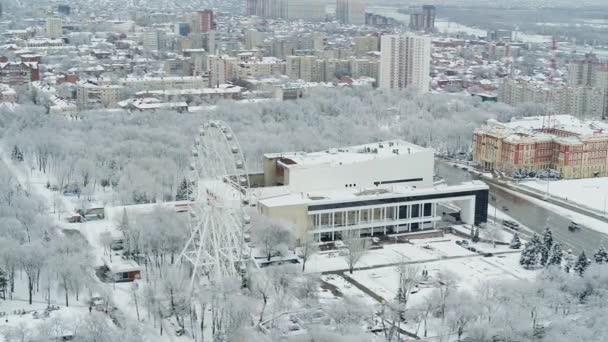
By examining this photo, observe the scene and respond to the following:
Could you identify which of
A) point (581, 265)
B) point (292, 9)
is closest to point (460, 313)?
point (581, 265)

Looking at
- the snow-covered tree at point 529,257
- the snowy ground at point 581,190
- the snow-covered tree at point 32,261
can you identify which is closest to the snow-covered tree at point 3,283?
the snow-covered tree at point 32,261

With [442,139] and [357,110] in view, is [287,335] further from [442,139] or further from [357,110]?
[357,110]

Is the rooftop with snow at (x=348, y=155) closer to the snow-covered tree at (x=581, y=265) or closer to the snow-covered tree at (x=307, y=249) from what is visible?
the snow-covered tree at (x=307, y=249)

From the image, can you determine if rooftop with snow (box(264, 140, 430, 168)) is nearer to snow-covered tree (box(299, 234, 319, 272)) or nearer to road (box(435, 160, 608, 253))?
snow-covered tree (box(299, 234, 319, 272))

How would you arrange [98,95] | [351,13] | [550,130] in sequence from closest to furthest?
[550,130] < [98,95] < [351,13]

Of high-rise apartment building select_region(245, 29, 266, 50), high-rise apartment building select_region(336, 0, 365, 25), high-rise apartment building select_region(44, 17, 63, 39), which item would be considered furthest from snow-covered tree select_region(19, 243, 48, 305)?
high-rise apartment building select_region(336, 0, 365, 25)

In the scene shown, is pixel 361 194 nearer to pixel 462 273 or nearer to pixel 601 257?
pixel 462 273

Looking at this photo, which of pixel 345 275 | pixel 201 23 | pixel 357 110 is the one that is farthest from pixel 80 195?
pixel 201 23
